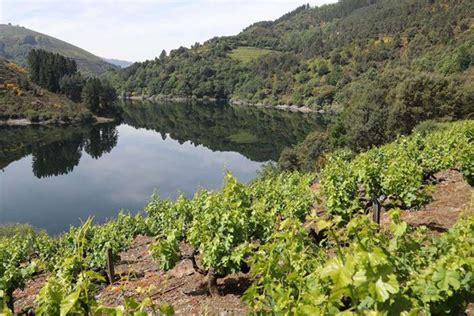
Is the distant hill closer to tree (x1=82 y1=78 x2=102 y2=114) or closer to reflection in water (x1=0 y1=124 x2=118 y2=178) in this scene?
tree (x1=82 y1=78 x2=102 y2=114)

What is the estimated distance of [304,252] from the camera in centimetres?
663

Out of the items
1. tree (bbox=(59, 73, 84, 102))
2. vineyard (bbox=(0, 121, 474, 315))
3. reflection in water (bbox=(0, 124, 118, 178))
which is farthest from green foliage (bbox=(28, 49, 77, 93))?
vineyard (bbox=(0, 121, 474, 315))

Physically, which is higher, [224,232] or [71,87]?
[71,87]

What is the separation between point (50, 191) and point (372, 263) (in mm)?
61578

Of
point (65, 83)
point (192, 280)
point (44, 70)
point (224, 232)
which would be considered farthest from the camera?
point (65, 83)

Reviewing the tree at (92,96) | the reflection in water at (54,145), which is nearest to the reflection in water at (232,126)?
the tree at (92,96)

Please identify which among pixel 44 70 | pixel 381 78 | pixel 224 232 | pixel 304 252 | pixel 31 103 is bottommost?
pixel 224 232

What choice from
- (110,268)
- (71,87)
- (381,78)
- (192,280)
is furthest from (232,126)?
(192,280)

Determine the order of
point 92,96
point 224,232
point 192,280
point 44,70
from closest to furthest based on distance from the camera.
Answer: point 224,232 < point 192,280 < point 92,96 < point 44,70

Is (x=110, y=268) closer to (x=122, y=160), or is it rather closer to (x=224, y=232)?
(x=224, y=232)

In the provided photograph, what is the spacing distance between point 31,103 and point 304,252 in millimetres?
121848

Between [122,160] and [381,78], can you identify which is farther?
[122,160]

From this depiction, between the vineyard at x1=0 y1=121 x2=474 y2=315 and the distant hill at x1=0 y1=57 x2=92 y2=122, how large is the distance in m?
99.1

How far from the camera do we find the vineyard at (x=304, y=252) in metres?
3.27
